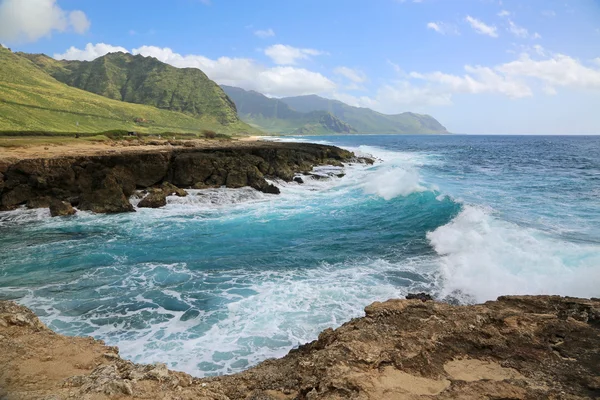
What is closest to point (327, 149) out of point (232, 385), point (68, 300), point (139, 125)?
point (68, 300)

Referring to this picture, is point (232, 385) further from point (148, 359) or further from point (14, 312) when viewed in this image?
point (14, 312)

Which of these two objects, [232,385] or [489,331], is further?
[489,331]

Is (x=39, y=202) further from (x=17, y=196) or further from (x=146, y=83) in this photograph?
(x=146, y=83)

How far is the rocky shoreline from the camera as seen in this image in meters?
24.3

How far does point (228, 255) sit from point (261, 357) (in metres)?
8.12

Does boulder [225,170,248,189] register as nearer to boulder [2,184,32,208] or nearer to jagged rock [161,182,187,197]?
Result: jagged rock [161,182,187,197]

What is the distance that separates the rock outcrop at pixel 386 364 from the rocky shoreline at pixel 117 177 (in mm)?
19201

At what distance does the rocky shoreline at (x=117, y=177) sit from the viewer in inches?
955

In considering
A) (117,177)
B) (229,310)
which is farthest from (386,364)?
(117,177)

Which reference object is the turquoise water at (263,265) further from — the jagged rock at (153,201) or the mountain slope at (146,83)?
the mountain slope at (146,83)

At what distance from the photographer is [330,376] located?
16.7 ft

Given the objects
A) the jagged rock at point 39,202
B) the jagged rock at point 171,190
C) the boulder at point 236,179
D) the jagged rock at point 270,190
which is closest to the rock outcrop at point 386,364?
the jagged rock at point 39,202

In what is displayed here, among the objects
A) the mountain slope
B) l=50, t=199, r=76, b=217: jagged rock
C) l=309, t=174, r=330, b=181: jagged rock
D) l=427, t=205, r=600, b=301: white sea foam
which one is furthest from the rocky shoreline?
the mountain slope

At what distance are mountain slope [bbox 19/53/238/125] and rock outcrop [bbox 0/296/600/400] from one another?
16539 centimetres
